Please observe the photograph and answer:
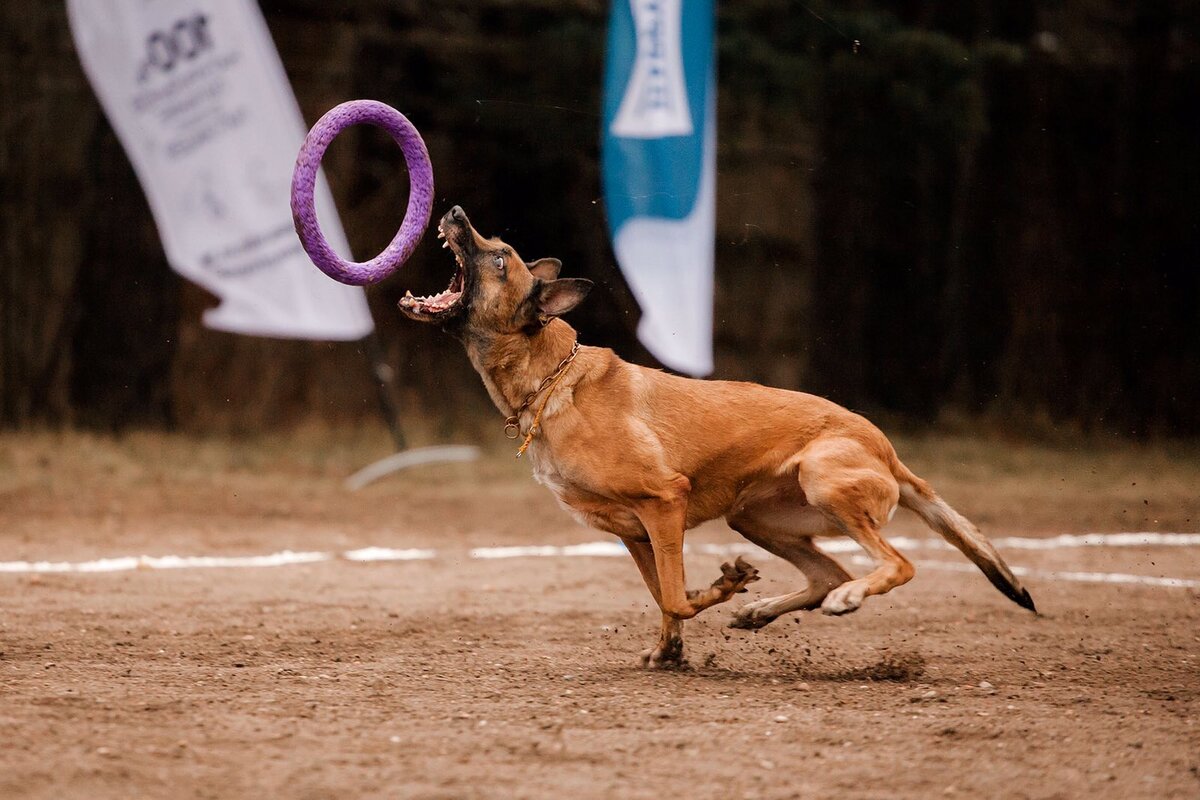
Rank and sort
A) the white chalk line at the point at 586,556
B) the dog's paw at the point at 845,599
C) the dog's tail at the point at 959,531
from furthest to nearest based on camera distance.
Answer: the white chalk line at the point at 586,556 → the dog's tail at the point at 959,531 → the dog's paw at the point at 845,599

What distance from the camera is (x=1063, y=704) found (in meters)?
5.99

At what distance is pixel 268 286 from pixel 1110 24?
12.9 meters

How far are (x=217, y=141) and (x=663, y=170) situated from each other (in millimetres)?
4826

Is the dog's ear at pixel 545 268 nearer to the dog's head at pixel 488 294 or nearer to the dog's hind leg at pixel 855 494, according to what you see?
the dog's head at pixel 488 294

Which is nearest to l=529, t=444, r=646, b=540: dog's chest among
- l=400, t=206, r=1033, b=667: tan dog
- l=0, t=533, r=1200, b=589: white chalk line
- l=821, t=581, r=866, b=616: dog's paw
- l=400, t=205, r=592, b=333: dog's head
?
Answer: l=400, t=206, r=1033, b=667: tan dog

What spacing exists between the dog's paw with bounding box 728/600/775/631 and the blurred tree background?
32.8 feet

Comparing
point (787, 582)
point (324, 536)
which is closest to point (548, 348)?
point (787, 582)

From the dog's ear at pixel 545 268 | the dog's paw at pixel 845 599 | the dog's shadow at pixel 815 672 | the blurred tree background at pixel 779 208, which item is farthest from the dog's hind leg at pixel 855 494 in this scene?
the blurred tree background at pixel 779 208

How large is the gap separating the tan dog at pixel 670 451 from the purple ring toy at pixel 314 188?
1.20 metres

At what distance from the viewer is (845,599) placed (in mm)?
6352

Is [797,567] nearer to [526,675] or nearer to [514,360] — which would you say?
[526,675]

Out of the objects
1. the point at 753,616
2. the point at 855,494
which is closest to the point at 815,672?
the point at 753,616

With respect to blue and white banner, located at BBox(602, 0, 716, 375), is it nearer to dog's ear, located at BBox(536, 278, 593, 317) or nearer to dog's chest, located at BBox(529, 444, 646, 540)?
dog's ear, located at BBox(536, 278, 593, 317)

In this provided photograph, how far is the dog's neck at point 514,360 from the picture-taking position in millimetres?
6758
